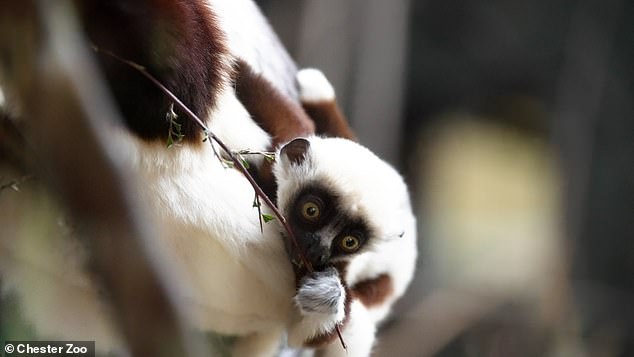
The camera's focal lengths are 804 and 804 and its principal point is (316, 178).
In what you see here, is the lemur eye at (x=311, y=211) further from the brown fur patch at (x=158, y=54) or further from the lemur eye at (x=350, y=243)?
the brown fur patch at (x=158, y=54)

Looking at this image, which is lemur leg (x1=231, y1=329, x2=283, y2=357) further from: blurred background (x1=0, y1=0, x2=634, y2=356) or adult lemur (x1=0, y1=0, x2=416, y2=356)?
blurred background (x1=0, y1=0, x2=634, y2=356)

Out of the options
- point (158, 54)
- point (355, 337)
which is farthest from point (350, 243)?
point (158, 54)

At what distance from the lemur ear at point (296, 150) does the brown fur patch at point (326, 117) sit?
0.66 ft

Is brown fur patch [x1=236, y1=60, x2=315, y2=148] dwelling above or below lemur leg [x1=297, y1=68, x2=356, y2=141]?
below

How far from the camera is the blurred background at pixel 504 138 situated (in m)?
2.98

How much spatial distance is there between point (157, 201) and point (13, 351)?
0.25 metres

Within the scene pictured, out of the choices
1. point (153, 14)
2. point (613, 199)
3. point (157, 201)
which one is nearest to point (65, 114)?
point (153, 14)

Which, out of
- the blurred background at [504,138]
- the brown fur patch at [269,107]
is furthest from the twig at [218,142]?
the blurred background at [504,138]

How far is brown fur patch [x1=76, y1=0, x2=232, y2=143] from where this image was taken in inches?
34.6

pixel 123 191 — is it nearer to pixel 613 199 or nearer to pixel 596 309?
pixel 596 309

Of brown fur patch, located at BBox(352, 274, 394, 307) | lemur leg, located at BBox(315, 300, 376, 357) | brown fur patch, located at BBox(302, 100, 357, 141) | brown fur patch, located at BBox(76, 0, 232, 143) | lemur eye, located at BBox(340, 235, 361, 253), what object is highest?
brown fur patch, located at BBox(302, 100, 357, 141)

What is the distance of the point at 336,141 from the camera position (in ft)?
4.03

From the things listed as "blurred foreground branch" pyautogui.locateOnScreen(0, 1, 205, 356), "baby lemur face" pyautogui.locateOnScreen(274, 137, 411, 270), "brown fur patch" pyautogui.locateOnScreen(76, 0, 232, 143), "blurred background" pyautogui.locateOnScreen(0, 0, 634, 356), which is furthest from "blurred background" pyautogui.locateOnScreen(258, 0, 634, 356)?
"blurred foreground branch" pyautogui.locateOnScreen(0, 1, 205, 356)

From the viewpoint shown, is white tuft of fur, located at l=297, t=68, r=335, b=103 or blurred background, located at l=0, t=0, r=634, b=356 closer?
white tuft of fur, located at l=297, t=68, r=335, b=103
